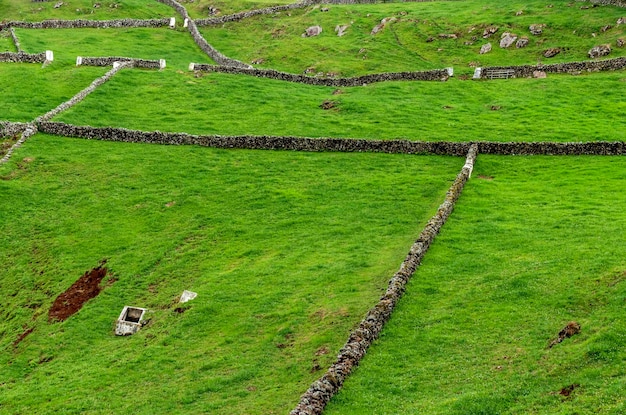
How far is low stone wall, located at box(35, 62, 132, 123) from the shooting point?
2781 inches

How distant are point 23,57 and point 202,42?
81.2 feet

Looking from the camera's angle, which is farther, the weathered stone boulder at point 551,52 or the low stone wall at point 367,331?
the weathered stone boulder at point 551,52

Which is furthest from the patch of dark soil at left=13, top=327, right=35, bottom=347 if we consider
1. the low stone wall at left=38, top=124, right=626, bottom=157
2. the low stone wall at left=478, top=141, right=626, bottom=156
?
the low stone wall at left=478, top=141, right=626, bottom=156

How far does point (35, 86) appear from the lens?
8006 centimetres

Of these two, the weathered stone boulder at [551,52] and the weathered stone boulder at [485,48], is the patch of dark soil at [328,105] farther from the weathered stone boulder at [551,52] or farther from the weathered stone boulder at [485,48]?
the weathered stone boulder at [551,52]

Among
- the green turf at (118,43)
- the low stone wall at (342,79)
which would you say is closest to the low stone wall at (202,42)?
the green turf at (118,43)

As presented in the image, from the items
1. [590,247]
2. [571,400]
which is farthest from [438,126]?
[571,400]

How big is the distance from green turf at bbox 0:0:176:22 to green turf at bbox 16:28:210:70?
7881 mm

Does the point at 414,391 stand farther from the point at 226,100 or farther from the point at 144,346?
the point at 226,100

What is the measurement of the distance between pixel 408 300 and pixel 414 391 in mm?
7672

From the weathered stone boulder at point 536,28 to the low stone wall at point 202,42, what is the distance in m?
32.4

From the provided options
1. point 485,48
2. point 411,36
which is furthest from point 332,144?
point 411,36

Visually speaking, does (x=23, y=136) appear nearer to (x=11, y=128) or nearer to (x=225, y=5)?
(x=11, y=128)

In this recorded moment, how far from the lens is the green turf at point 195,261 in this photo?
114 feet
